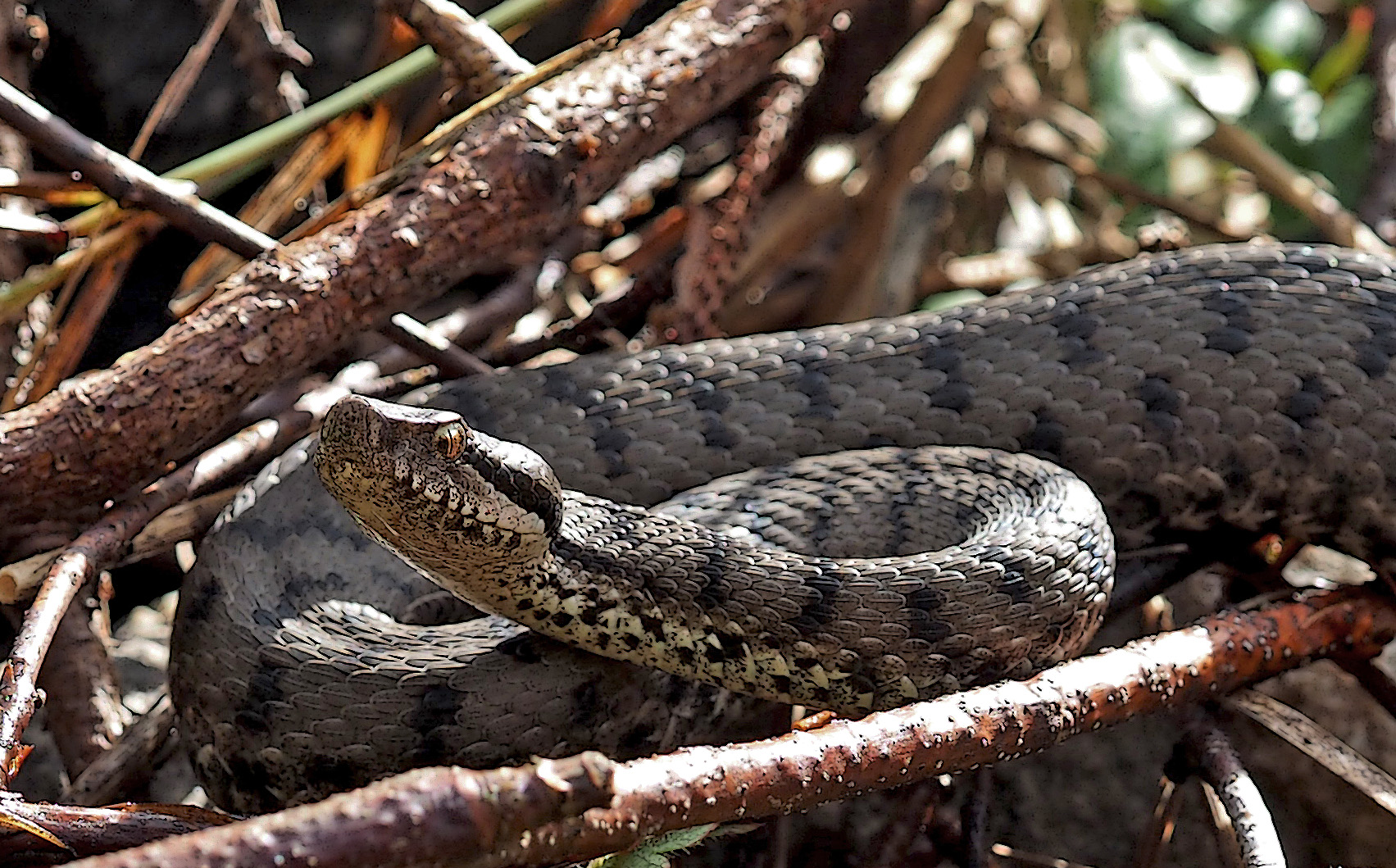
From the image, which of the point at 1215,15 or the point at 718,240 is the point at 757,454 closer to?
the point at 718,240

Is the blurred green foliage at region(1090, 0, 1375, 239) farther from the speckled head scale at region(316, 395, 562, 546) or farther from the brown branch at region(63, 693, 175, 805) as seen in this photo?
the brown branch at region(63, 693, 175, 805)

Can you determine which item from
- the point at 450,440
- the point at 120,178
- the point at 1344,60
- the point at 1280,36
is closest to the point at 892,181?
the point at 1280,36

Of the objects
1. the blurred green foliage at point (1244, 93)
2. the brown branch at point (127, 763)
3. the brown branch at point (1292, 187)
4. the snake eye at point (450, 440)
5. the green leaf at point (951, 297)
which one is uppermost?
the snake eye at point (450, 440)

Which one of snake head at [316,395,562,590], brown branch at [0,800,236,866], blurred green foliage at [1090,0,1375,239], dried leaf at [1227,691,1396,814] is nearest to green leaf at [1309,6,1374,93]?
blurred green foliage at [1090,0,1375,239]

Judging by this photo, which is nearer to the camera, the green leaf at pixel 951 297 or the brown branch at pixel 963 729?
the brown branch at pixel 963 729

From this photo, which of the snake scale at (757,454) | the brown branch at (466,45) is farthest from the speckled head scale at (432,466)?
the brown branch at (466,45)

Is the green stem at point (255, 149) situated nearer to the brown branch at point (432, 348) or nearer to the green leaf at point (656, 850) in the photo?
the brown branch at point (432, 348)
